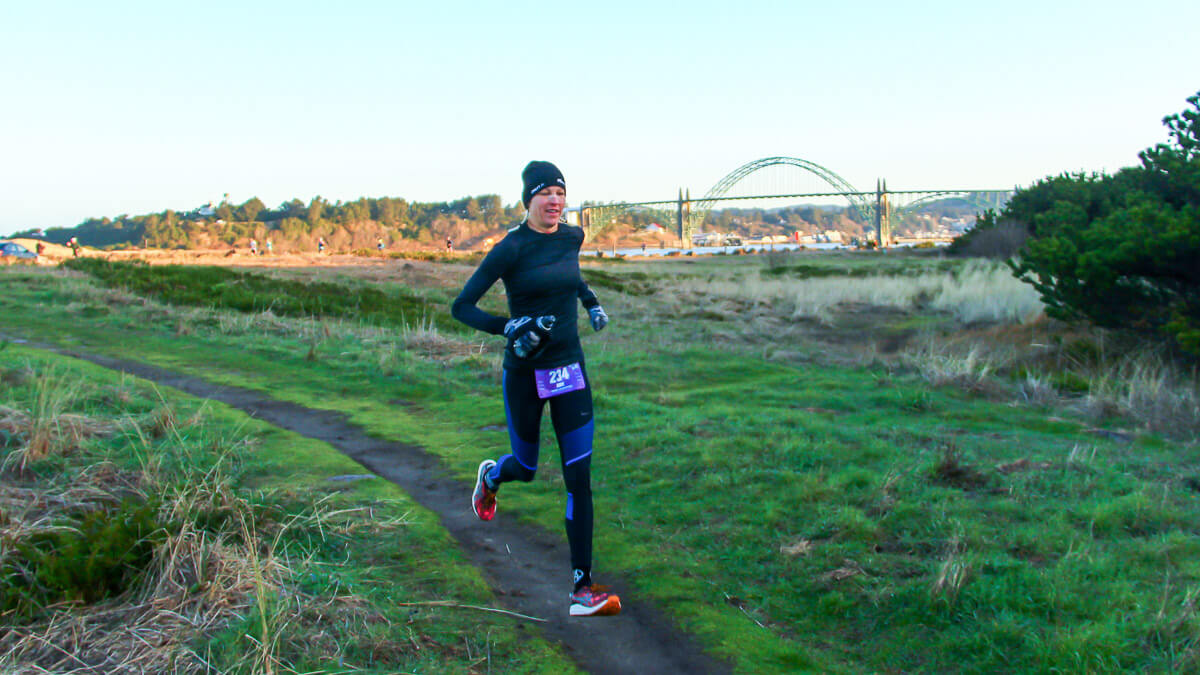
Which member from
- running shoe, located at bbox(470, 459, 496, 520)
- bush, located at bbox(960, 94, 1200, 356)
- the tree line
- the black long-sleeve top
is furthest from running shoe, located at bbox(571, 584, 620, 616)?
the tree line

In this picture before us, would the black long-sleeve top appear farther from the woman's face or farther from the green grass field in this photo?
the green grass field

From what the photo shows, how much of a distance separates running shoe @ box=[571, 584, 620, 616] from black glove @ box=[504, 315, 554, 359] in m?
1.24

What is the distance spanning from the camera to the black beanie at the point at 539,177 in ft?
15.2

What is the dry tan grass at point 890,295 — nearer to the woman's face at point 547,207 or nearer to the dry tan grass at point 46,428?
the woman's face at point 547,207

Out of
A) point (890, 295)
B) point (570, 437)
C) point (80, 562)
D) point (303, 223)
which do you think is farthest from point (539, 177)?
point (303, 223)

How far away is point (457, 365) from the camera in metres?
12.9

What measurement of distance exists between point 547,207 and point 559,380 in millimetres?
927

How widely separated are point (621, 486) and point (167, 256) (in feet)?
117

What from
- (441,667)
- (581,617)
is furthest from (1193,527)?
(441,667)

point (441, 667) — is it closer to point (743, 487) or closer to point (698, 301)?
point (743, 487)

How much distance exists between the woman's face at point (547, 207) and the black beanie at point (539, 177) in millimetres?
23

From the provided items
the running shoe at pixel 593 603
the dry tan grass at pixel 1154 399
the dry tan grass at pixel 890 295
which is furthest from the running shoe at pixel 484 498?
the dry tan grass at pixel 890 295

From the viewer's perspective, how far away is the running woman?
4531mm

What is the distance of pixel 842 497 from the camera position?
594 cm
